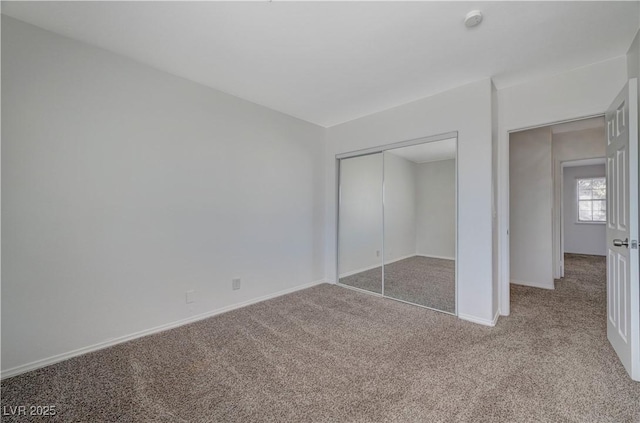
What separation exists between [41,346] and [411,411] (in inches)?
104

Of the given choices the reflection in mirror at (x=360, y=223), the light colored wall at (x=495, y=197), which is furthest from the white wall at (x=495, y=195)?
the reflection in mirror at (x=360, y=223)

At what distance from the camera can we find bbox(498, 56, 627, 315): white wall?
238 cm

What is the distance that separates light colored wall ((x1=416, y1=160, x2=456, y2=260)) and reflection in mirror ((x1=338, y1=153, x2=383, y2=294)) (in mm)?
A: 565

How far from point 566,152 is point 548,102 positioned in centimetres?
290

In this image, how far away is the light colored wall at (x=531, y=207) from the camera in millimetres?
→ 3934

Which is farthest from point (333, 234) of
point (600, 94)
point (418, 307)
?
point (600, 94)

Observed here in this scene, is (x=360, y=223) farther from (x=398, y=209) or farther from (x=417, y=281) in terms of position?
(x=417, y=281)

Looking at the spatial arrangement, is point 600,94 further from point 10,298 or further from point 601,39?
point 10,298

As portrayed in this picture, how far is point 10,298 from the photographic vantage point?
1.84m

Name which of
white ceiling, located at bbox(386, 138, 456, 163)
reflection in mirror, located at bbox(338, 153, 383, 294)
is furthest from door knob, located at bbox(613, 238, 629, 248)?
reflection in mirror, located at bbox(338, 153, 383, 294)

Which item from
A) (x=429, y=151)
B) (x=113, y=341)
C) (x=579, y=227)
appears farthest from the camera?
(x=579, y=227)

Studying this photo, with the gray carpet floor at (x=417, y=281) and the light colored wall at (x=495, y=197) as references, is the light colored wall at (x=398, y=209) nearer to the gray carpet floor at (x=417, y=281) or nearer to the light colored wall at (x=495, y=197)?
the gray carpet floor at (x=417, y=281)

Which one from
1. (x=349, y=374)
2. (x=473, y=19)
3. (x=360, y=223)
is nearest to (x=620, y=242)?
(x=473, y=19)

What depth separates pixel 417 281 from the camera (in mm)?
3557
